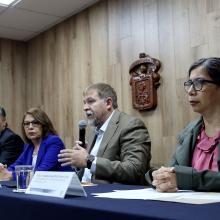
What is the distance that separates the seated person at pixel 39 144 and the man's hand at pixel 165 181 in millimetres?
1394

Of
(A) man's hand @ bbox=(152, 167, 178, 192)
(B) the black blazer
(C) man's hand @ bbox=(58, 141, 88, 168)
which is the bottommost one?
(A) man's hand @ bbox=(152, 167, 178, 192)

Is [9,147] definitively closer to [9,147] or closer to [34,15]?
[9,147]

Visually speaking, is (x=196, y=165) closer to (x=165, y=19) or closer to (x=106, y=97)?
(x=106, y=97)

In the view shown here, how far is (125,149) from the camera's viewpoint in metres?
2.38

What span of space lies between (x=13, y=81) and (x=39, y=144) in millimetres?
2099

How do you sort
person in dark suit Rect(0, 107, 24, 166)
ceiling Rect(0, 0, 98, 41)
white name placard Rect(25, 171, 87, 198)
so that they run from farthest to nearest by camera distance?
ceiling Rect(0, 0, 98, 41), person in dark suit Rect(0, 107, 24, 166), white name placard Rect(25, 171, 87, 198)

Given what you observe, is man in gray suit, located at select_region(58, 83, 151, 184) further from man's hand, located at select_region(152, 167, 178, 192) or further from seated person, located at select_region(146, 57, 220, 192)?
man's hand, located at select_region(152, 167, 178, 192)

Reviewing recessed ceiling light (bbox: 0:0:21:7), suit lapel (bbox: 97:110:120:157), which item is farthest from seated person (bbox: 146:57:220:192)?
recessed ceiling light (bbox: 0:0:21:7)

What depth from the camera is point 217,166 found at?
1.62m

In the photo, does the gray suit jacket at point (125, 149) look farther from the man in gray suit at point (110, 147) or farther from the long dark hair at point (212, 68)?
the long dark hair at point (212, 68)

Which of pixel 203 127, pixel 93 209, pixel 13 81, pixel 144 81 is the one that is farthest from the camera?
pixel 13 81

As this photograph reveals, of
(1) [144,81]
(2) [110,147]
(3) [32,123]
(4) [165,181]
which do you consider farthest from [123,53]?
(4) [165,181]

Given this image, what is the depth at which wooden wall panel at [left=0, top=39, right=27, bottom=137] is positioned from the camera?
482 centimetres

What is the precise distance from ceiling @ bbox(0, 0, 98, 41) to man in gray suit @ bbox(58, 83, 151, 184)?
151cm
